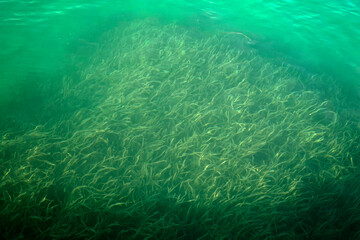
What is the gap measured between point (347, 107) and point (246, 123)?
9.88 ft

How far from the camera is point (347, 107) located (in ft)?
15.5

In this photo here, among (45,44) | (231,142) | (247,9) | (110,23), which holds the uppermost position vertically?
(247,9)

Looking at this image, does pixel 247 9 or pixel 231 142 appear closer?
pixel 231 142

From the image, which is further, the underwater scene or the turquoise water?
the turquoise water

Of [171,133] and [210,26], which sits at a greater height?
[210,26]

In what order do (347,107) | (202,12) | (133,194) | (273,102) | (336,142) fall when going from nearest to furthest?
(133,194) → (336,142) → (273,102) → (347,107) → (202,12)

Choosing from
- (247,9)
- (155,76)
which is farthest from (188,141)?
(247,9)

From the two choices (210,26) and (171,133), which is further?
(210,26)

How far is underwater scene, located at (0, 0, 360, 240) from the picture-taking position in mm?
2580

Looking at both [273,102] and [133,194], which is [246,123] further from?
[133,194]

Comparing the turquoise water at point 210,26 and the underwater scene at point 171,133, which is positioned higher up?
the turquoise water at point 210,26

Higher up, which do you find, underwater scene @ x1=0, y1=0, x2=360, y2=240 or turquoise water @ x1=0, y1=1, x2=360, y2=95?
turquoise water @ x1=0, y1=1, x2=360, y2=95

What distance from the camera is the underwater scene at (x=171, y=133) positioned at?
2.58m

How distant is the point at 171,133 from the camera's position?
3652mm
